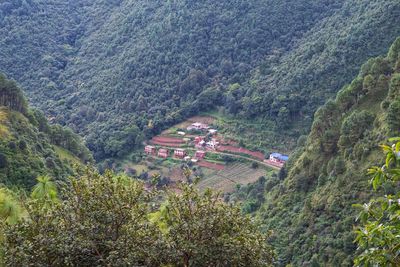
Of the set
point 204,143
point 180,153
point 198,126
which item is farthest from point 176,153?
point 198,126

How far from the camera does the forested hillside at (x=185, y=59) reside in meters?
51.2

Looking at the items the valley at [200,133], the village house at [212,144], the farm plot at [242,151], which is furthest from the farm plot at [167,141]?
the farm plot at [242,151]

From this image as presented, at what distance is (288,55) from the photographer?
5919 centimetres

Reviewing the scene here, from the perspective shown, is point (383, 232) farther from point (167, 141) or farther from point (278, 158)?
point (167, 141)

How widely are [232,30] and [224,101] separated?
11.7 meters

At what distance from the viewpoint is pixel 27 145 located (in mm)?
30453

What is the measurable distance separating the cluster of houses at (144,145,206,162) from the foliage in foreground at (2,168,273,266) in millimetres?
41143

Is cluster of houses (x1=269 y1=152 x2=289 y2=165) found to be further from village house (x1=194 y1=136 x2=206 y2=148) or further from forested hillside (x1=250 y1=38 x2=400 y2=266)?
forested hillside (x1=250 y1=38 x2=400 y2=266)

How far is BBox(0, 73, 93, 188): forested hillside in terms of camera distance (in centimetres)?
2722

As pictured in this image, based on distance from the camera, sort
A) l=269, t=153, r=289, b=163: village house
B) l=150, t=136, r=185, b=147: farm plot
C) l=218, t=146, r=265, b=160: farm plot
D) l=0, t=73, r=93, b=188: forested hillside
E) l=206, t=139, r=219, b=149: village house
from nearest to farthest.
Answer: l=0, t=73, r=93, b=188: forested hillside < l=269, t=153, r=289, b=163: village house < l=218, t=146, r=265, b=160: farm plot < l=206, t=139, r=219, b=149: village house < l=150, t=136, r=185, b=147: farm plot

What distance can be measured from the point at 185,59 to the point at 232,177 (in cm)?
2066

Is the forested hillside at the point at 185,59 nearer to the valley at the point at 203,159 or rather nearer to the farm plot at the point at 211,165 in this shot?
the valley at the point at 203,159

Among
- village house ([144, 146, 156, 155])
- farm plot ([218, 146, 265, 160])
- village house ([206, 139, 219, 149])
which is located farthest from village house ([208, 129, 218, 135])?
village house ([144, 146, 156, 155])

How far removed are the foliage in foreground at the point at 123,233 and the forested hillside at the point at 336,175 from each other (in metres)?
15.6
